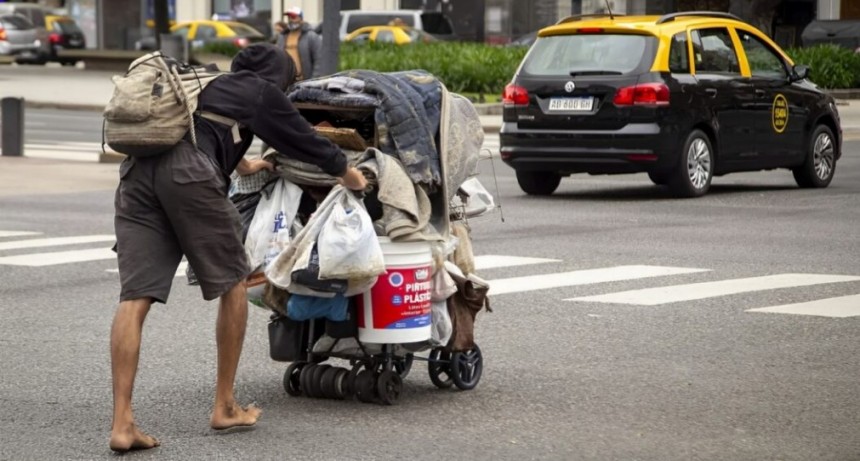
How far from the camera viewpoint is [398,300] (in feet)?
23.1

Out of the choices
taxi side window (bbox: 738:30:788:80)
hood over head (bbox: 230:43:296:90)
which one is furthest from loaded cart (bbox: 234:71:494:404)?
taxi side window (bbox: 738:30:788:80)

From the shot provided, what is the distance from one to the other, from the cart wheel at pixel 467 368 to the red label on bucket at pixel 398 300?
1.34 ft

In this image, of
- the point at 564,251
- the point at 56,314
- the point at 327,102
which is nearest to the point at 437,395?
the point at 327,102

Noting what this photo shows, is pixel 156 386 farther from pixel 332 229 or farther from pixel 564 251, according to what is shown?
pixel 564 251

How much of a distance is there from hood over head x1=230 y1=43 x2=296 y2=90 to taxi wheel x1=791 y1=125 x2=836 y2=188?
11897 millimetres

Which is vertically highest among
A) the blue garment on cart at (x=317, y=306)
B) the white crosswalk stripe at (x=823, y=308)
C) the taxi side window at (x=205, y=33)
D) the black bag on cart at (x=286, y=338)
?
the blue garment on cart at (x=317, y=306)

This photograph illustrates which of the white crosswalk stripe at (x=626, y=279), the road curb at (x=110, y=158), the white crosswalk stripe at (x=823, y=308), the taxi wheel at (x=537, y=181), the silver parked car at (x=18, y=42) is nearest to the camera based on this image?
the white crosswalk stripe at (x=823, y=308)

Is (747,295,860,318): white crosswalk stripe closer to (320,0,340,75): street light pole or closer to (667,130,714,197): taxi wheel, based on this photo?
(667,130,714,197): taxi wheel

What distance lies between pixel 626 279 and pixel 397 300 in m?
4.19

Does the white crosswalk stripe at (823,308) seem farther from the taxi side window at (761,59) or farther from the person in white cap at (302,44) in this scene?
the person in white cap at (302,44)

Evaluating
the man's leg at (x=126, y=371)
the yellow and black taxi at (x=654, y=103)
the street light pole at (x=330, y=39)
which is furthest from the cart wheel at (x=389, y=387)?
the street light pole at (x=330, y=39)

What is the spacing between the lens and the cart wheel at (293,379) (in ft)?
24.3

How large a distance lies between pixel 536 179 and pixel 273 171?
33.5 feet

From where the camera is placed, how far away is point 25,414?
700cm
